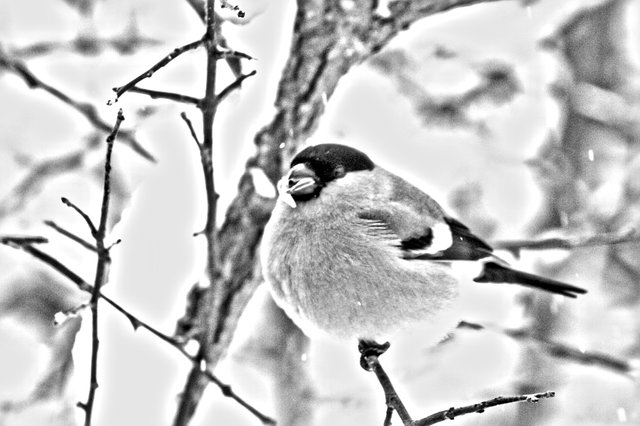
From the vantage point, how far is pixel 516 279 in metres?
3.00

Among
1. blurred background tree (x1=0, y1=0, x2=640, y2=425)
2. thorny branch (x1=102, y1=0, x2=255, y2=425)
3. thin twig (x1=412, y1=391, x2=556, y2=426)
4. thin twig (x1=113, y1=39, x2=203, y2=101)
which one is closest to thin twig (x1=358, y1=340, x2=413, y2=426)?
thin twig (x1=412, y1=391, x2=556, y2=426)

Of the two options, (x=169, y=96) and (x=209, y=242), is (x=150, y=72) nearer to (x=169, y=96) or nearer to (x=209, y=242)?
(x=169, y=96)

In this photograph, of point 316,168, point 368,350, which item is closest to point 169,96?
point 316,168

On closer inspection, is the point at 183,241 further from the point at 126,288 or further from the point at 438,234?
the point at 438,234

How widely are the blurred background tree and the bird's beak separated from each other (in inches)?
8.9

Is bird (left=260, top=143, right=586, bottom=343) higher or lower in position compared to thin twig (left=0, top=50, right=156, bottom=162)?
lower

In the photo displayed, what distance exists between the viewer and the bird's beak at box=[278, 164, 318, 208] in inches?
98.5

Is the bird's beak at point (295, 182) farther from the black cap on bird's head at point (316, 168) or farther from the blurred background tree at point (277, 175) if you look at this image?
the blurred background tree at point (277, 175)

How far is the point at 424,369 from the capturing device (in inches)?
133

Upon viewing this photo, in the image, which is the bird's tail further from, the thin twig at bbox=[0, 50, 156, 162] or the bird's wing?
the thin twig at bbox=[0, 50, 156, 162]

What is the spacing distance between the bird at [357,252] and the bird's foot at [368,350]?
0.10ft

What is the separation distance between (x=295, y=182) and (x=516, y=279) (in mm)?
1024

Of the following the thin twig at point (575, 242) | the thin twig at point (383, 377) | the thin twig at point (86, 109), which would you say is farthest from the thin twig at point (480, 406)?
the thin twig at point (575, 242)

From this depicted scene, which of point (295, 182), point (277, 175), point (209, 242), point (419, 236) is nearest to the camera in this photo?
point (209, 242)
